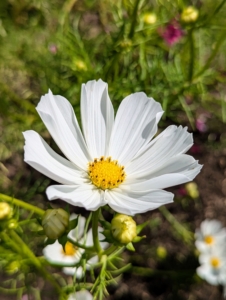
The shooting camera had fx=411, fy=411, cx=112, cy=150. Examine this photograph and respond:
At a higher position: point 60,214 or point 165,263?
point 60,214

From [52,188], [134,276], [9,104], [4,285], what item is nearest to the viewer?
[52,188]

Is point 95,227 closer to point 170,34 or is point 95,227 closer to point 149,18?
point 149,18

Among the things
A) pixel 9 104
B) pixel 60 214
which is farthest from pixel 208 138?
pixel 60 214

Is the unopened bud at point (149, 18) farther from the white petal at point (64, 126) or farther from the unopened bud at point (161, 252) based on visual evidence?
the unopened bud at point (161, 252)

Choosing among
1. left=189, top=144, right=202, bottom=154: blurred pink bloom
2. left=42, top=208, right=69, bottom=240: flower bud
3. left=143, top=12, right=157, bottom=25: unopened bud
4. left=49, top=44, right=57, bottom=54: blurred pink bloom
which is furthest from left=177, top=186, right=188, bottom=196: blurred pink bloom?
left=42, top=208, right=69, bottom=240: flower bud

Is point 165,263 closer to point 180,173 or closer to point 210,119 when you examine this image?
point 210,119

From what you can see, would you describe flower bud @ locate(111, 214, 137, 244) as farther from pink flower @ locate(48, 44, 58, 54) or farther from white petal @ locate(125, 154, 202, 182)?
pink flower @ locate(48, 44, 58, 54)
